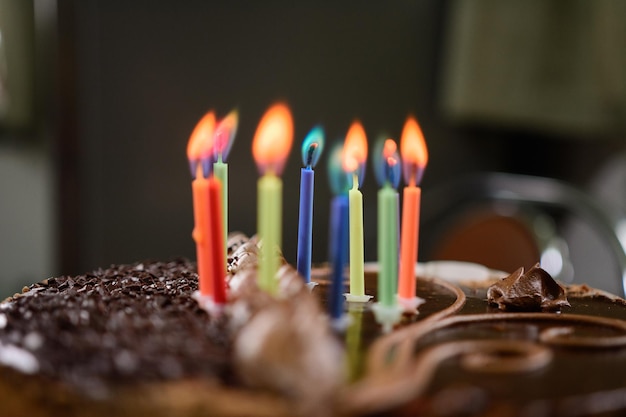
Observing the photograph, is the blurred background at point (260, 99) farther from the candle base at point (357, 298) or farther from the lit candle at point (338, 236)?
the lit candle at point (338, 236)

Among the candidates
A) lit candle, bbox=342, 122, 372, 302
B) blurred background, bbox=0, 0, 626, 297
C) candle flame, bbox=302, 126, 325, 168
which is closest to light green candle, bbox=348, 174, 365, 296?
lit candle, bbox=342, 122, 372, 302

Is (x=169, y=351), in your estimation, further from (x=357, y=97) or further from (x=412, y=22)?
(x=412, y=22)

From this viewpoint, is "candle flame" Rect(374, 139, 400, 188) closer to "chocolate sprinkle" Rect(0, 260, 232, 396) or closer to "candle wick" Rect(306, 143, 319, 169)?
"candle wick" Rect(306, 143, 319, 169)

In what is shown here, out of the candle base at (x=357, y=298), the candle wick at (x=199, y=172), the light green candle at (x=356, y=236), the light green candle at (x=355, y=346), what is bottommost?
the candle base at (x=357, y=298)

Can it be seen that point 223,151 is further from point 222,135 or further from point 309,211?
point 309,211

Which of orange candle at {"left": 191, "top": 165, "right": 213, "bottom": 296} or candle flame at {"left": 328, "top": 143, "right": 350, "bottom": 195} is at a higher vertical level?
candle flame at {"left": 328, "top": 143, "right": 350, "bottom": 195}

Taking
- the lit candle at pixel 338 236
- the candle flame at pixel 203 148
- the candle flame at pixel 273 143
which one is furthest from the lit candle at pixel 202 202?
the lit candle at pixel 338 236
